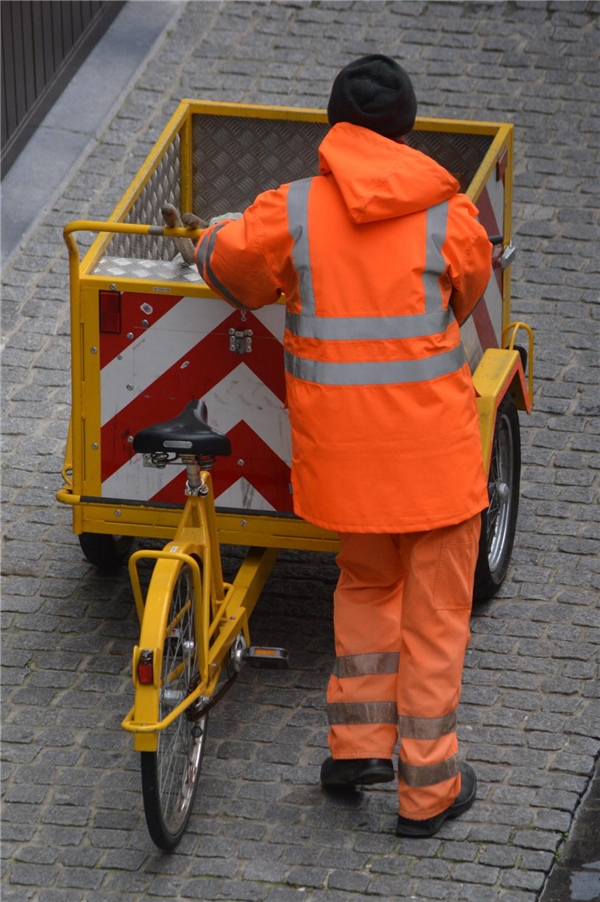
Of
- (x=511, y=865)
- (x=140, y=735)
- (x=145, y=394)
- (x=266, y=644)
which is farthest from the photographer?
(x=266, y=644)

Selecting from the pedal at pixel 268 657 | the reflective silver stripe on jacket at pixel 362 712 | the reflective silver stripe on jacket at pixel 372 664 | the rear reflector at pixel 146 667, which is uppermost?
the rear reflector at pixel 146 667

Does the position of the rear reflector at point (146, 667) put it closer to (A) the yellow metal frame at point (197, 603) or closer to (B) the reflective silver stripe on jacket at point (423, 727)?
(A) the yellow metal frame at point (197, 603)

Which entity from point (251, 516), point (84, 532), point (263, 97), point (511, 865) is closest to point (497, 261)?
point (251, 516)

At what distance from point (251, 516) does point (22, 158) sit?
413cm

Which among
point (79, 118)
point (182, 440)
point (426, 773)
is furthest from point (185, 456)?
point (79, 118)

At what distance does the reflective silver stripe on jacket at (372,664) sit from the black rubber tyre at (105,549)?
1.35 m

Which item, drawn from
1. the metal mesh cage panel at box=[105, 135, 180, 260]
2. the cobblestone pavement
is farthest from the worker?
the metal mesh cage panel at box=[105, 135, 180, 260]

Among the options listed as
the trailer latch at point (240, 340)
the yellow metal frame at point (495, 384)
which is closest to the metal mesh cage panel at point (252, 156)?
the yellow metal frame at point (495, 384)

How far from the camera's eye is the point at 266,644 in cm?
524

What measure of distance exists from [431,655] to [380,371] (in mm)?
815

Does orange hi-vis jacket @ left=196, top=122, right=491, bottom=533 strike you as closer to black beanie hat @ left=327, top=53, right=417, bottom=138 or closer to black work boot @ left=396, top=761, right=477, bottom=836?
black beanie hat @ left=327, top=53, right=417, bottom=138

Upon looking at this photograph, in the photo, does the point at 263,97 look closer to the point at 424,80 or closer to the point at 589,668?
the point at 424,80

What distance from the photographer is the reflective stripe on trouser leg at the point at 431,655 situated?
4.26 metres

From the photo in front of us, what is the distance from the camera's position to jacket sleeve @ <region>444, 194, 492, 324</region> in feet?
13.4
